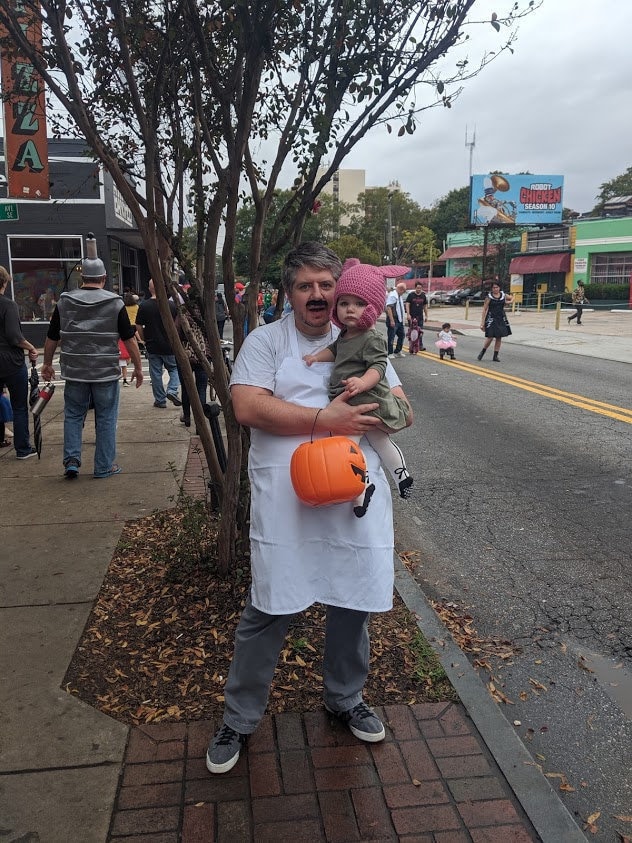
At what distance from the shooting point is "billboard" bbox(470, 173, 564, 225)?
58.7 metres

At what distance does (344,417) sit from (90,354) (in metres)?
4.20

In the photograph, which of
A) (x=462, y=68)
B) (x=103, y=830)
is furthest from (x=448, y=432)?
(x=103, y=830)

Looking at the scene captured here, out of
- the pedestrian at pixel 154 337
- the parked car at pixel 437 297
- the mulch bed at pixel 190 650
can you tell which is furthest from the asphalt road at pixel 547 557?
the parked car at pixel 437 297

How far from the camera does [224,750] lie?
8.73 feet

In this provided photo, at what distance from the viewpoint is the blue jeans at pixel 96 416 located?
6.28m

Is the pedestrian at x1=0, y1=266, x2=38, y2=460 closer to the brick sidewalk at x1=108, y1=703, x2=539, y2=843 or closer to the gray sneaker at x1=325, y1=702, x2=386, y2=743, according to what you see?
the brick sidewalk at x1=108, y1=703, x2=539, y2=843

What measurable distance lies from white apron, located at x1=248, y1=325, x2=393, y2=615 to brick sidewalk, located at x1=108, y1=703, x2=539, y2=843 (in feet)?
2.00

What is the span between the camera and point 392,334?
17281 millimetres

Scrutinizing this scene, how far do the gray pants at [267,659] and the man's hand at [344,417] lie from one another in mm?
706

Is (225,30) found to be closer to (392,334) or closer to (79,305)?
(79,305)

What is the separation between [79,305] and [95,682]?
12.3 feet

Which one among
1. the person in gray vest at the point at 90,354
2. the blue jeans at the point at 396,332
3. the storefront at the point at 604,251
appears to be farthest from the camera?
the storefront at the point at 604,251

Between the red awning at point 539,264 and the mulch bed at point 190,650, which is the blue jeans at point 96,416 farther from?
the red awning at point 539,264

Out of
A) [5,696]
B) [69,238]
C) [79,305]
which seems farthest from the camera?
[69,238]
